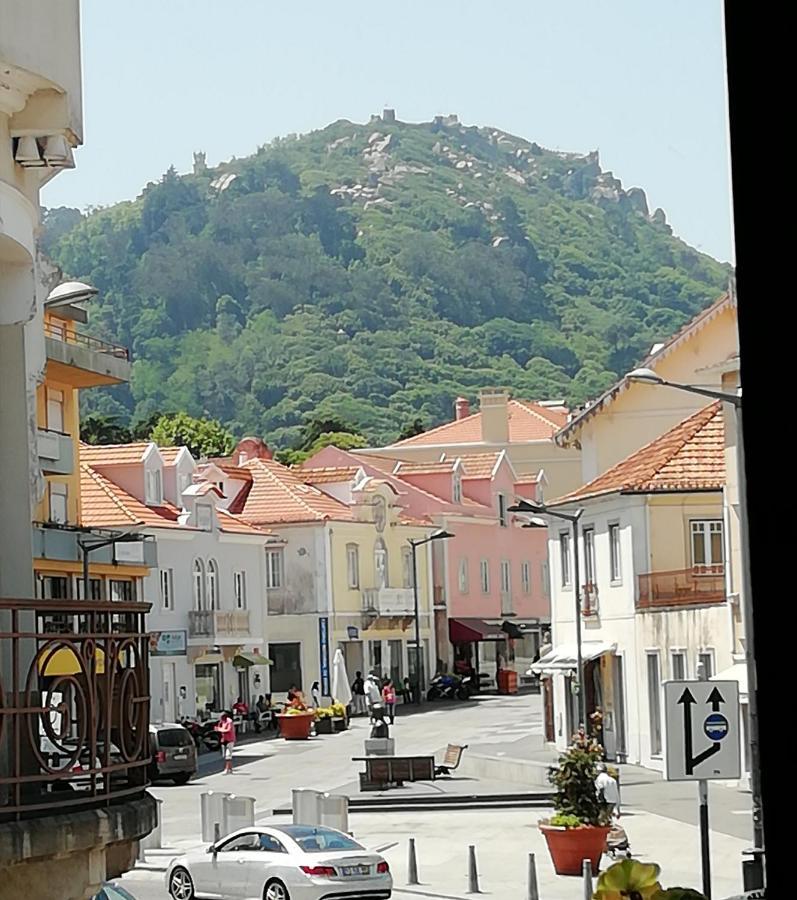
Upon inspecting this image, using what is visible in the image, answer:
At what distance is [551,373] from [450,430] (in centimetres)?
7059

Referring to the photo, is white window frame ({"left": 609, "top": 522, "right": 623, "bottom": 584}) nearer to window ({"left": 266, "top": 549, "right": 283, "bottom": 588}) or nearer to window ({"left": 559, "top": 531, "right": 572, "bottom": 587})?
window ({"left": 559, "top": 531, "right": 572, "bottom": 587})

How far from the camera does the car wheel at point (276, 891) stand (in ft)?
79.4

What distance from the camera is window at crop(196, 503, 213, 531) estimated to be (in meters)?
64.8

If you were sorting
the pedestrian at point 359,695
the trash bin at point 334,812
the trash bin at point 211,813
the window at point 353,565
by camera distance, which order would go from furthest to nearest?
the window at point 353,565 < the pedestrian at point 359,695 < the trash bin at point 211,813 < the trash bin at point 334,812

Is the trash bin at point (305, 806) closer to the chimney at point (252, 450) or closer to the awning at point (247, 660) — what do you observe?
the awning at point (247, 660)

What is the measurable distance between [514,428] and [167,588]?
45.4 metres

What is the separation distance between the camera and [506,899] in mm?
23859

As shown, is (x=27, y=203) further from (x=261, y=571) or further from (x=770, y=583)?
(x=261, y=571)

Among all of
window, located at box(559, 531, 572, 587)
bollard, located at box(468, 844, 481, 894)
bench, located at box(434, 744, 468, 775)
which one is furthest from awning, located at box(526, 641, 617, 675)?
bollard, located at box(468, 844, 481, 894)

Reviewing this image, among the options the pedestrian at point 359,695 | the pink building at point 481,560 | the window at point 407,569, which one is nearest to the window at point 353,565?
the pedestrian at point 359,695

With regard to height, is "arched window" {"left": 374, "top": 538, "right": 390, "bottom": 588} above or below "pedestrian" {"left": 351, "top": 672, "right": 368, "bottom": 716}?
above

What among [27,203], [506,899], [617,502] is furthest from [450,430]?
[27,203]

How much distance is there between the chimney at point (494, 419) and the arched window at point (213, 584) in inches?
1543

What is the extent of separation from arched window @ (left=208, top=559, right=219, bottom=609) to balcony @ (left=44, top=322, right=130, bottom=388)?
2347 centimetres
